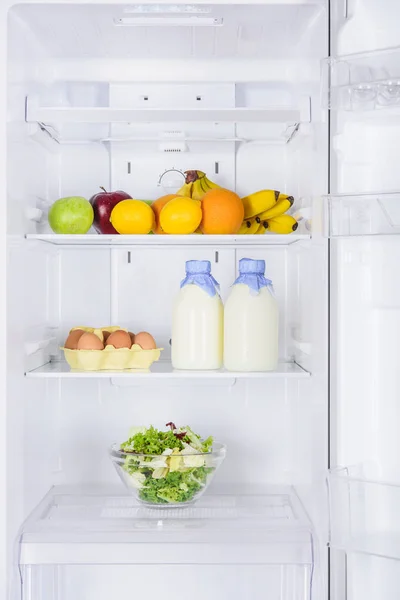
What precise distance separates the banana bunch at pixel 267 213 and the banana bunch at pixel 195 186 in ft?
0.31

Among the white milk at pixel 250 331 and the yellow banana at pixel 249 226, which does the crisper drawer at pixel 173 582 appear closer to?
the white milk at pixel 250 331

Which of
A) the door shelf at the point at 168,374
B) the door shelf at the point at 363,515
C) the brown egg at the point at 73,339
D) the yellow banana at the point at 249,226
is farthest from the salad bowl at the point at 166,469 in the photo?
the yellow banana at the point at 249,226

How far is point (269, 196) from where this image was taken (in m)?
1.76

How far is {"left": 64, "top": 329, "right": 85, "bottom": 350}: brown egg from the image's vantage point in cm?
175

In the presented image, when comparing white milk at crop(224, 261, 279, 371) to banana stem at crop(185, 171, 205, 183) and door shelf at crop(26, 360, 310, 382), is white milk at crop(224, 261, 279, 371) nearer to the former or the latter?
door shelf at crop(26, 360, 310, 382)

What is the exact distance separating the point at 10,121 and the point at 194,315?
0.56 metres

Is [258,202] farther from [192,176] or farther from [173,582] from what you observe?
[173,582]

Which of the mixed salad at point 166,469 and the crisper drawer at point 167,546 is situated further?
the mixed salad at point 166,469

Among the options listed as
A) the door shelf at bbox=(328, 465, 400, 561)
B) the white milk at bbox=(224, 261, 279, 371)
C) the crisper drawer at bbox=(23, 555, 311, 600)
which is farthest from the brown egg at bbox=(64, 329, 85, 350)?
the door shelf at bbox=(328, 465, 400, 561)

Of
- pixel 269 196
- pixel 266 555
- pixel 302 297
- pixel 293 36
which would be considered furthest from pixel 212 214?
pixel 266 555

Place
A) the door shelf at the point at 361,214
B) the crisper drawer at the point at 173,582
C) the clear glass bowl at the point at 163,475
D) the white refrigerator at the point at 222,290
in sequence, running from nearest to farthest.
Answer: the door shelf at the point at 361,214 → the white refrigerator at the point at 222,290 → the clear glass bowl at the point at 163,475 → the crisper drawer at the point at 173,582

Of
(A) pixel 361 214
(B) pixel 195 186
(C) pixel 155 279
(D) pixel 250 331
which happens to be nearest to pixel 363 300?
(A) pixel 361 214

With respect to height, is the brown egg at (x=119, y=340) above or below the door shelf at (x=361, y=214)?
below

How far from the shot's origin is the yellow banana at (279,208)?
70.1 inches
